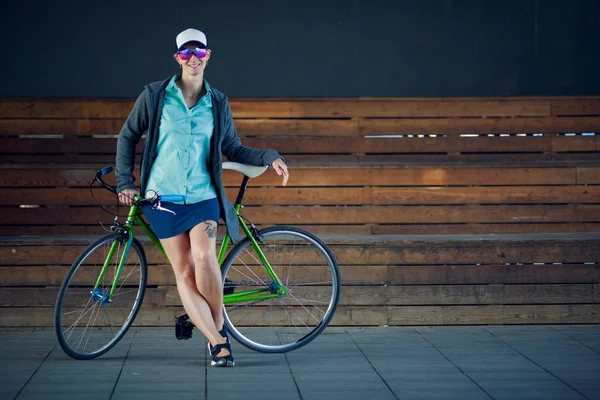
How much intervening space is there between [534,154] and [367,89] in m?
1.49

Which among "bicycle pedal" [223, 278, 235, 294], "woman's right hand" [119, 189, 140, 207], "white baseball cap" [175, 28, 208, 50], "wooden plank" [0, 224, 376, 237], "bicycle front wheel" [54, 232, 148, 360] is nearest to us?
"white baseball cap" [175, 28, 208, 50]

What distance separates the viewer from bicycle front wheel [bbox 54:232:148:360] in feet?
18.8

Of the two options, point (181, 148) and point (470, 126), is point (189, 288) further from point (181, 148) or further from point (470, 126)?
point (470, 126)

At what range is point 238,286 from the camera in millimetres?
6027

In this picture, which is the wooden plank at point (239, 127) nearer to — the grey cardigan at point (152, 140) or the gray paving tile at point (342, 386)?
the grey cardigan at point (152, 140)

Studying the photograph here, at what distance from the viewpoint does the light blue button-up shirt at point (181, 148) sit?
18.2ft

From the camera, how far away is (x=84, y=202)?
7730 mm

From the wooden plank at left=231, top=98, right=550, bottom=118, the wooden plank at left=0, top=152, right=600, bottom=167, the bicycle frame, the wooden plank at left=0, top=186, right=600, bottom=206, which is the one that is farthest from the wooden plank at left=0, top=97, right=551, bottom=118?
the bicycle frame

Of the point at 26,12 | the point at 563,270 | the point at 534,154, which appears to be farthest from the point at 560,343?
the point at 26,12

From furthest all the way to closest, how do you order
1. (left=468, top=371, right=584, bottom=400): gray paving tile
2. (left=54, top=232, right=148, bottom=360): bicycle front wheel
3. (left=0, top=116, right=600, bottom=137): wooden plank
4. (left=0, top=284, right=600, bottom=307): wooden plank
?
(left=0, top=116, right=600, bottom=137): wooden plank → (left=0, top=284, right=600, bottom=307): wooden plank → (left=54, top=232, right=148, bottom=360): bicycle front wheel → (left=468, top=371, right=584, bottom=400): gray paving tile

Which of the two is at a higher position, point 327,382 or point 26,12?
point 26,12

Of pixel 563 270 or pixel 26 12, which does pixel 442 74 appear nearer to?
pixel 563 270

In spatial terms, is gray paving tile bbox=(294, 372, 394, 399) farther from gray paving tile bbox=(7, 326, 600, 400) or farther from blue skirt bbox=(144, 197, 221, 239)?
blue skirt bbox=(144, 197, 221, 239)

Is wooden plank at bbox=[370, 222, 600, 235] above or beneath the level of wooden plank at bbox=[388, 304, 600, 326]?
above
